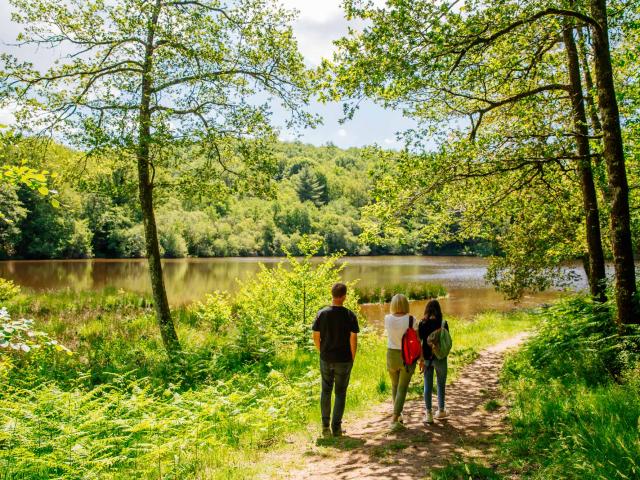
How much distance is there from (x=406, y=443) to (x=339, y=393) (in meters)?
1.10

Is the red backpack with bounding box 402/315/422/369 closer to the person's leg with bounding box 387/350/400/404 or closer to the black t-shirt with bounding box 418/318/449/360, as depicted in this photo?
the person's leg with bounding box 387/350/400/404

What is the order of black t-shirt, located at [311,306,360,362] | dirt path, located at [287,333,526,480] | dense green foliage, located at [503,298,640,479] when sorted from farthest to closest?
black t-shirt, located at [311,306,360,362] → dirt path, located at [287,333,526,480] → dense green foliage, located at [503,298,640,479]

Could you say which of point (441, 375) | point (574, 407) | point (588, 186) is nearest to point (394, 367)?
point (441, 375)

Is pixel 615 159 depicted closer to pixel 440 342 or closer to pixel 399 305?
pixel 440 342

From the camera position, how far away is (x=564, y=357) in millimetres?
7676

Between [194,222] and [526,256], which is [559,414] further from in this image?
[194,222]

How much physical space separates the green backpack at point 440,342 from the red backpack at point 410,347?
0.99ft

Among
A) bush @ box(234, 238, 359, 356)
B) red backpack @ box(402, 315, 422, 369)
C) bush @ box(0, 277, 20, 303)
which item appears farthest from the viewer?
bush @ box(0, 277, 20, 303)

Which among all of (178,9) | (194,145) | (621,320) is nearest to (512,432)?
(621,320)

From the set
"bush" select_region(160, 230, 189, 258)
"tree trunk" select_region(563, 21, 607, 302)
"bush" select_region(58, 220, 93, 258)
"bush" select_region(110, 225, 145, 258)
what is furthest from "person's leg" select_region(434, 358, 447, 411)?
"bush" select_region(160, 230, 189, 258)

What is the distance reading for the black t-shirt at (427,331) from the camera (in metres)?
6.51

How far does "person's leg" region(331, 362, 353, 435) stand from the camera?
19.6 ft

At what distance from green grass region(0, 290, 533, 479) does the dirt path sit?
68 centimetres

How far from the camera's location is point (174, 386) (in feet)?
24.8
